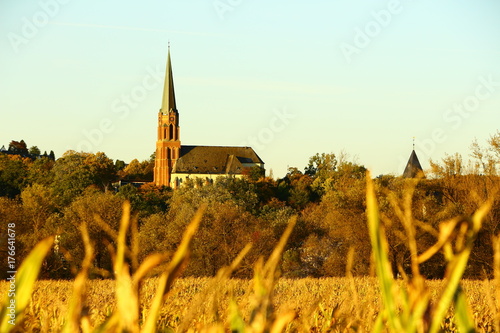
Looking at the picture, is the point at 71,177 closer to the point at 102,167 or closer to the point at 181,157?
the point at 102,167

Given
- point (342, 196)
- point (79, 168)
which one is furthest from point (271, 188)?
point (342, 196)

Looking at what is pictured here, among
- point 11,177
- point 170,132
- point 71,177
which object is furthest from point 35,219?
point 170,132

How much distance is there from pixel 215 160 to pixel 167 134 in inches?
541

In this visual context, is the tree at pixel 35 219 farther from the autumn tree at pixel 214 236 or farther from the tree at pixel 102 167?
the tree at pixel 102 167

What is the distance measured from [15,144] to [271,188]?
69.3m

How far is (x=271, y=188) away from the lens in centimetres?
8525

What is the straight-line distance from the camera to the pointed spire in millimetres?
144000

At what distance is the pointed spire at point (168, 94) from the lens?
144 meters

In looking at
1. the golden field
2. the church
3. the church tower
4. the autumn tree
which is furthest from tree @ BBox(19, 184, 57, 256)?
the church tower

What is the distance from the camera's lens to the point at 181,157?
137750mm

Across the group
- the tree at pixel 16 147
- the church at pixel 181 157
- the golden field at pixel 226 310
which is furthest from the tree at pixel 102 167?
the golden field at pixel 226 310

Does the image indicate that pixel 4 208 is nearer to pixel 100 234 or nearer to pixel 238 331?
pixel 100 234

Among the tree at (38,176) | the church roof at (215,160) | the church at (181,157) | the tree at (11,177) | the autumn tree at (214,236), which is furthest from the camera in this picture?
the church roof at (215,160)

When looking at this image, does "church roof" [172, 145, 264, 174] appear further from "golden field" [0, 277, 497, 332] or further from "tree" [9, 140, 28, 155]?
"golden field" [0, 277, 497, 332]
